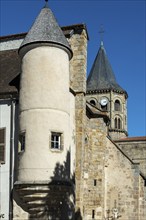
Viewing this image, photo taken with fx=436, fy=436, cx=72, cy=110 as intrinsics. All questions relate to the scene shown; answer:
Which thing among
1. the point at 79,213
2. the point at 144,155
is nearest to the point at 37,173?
the point at 79,213

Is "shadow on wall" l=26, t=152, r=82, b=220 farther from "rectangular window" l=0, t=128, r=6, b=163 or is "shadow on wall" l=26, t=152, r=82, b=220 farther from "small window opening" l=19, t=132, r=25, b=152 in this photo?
"rectangular window" l=0, t=128, r=6, b=163

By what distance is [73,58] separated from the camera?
23.1 meters

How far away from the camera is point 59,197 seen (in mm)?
18688

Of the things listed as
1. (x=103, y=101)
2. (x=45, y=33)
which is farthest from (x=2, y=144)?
(x=103, y=101)

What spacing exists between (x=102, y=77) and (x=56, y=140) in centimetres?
5360

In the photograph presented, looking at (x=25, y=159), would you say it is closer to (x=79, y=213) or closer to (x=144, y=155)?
(x=79, y=213)

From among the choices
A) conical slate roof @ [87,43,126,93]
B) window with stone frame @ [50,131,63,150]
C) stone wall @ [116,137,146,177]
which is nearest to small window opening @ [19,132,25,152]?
window with stone frame @ [50,131,63,150]

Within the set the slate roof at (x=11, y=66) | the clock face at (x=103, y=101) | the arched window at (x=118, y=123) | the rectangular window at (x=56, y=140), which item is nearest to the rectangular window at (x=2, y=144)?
the slate roof at (x=11, y=66)

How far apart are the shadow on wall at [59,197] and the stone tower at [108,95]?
50197mm

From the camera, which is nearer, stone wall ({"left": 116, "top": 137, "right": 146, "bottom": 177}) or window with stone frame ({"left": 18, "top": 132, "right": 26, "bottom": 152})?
window with stone frame ({"left": 18, "top": 132, "right": 26, "bottom": 152})

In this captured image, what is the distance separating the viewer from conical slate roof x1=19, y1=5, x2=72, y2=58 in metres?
19.7

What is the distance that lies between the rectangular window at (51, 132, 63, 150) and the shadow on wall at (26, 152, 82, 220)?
2.30 feet

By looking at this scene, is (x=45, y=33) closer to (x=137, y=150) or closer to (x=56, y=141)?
(x=56, y=141)

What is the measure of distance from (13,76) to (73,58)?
3.41 m
